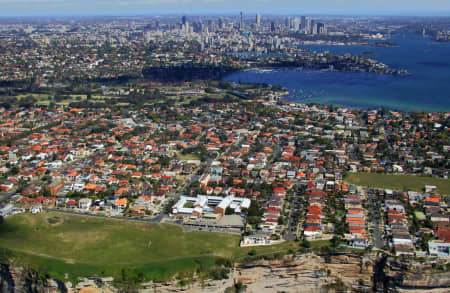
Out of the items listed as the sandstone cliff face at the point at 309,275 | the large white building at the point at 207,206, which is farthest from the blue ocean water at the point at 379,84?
the sandstone cliff face at the point at 309,275

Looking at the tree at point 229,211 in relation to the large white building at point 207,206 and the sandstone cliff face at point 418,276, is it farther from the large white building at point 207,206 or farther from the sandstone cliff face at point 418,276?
the sandstone cliff face at point 418,276

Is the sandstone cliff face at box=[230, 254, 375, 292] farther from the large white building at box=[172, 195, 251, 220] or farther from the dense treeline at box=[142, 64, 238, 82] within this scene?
the dense treeline at box=[142, 64, 238, 82]

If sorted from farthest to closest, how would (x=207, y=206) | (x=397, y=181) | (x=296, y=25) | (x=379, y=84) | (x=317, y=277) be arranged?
(x=296, y=25) < (x=379, y=84) < (x=397, y=181) < (x=207, y=206) < (x=317, y=277)

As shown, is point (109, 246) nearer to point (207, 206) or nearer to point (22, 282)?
point (22, 282)

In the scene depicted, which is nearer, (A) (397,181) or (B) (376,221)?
(B) (376,221)

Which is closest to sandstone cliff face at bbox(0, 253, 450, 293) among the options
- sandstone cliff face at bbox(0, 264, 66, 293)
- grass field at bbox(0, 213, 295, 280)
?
sandstone cliff face at bbox(0, 264, 66, 293)

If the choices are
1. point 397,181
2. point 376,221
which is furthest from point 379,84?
point 376,221
